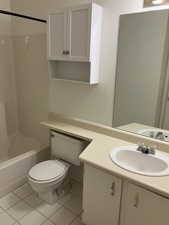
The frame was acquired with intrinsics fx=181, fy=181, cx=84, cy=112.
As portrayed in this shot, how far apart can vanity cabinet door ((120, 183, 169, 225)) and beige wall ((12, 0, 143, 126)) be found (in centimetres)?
84

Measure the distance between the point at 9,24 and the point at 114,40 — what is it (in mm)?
1721

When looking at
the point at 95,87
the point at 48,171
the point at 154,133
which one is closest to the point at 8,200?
the point at 48,171

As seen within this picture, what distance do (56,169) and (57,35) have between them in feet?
4.70

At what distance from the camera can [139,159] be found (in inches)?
62.2

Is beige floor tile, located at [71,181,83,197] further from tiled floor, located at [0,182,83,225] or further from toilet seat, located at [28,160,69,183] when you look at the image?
toilet seat, located at [28,160,69,183]

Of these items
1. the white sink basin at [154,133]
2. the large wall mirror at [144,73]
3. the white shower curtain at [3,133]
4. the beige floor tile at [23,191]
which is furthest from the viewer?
the white shower curtain at [3,133]

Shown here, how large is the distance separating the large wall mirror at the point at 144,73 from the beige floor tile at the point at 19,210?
1.34 meters

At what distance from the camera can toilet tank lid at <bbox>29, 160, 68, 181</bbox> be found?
1.83 metres

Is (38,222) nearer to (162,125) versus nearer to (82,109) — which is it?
(82,109)

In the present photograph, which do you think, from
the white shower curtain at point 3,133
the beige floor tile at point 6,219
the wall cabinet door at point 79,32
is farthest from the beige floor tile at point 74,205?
the wall cabinet door at point 79,32

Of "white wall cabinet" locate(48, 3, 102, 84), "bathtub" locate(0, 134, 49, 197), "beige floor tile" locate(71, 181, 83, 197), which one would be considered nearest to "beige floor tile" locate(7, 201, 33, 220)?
"bathtub" locate(0, 134, 49, 197)

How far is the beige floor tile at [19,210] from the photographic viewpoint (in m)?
1.86

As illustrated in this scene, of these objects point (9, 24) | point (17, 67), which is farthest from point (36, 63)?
point (9, 24)

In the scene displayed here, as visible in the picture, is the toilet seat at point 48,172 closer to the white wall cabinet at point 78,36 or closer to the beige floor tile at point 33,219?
the beige floor tile at point 33,219
